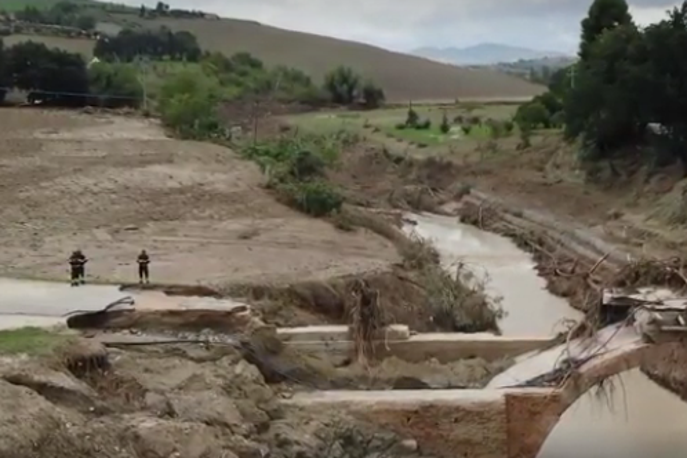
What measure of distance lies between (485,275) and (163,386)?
17.8 m

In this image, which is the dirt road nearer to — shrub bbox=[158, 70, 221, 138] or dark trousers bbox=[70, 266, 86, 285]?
dark trousers bbox=[70, 266, 86, 285]

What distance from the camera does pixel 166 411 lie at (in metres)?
12.4

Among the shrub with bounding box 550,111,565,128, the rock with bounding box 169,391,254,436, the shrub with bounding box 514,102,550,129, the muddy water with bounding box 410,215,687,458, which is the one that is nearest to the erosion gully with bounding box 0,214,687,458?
the muddy water with bounding box 410,215,687,458

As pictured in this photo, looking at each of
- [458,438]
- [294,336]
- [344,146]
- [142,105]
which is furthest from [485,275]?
[142,105]

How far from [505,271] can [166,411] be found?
2057 cm

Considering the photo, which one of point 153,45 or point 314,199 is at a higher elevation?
point 153,45

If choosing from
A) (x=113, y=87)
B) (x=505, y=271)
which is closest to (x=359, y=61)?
(x=113, y=87)

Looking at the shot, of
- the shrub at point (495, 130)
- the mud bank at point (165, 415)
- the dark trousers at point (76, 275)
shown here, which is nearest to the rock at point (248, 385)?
the mud bank at point (165, 415)

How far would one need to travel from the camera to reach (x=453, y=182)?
158 feet

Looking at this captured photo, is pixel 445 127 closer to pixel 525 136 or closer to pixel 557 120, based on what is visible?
pixel 557 120

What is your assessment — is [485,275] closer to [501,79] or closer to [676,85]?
[676,85]

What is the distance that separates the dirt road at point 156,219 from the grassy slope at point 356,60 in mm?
51150

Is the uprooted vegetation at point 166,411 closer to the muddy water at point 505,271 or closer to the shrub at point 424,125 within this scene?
the muddy water at point 505,271

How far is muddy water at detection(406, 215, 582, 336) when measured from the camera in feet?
82.3
